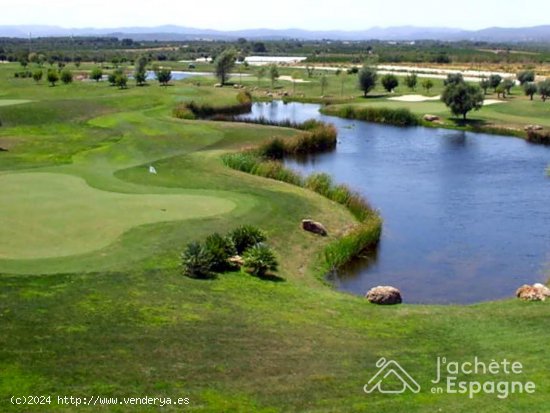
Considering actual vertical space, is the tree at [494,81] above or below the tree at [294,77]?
above

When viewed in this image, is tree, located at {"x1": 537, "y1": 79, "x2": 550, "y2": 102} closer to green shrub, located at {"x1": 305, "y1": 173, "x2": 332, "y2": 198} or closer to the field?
green shrub, located at {"x1": 305, "y1": 173, "x2": 332, "y2": 198}

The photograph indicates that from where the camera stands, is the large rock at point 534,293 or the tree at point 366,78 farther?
the tree at point 366,78

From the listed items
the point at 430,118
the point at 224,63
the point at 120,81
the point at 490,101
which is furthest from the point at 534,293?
the point at 224,63

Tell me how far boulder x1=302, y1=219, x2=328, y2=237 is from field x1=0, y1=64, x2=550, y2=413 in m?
0.53

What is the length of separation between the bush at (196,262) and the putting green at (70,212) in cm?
362

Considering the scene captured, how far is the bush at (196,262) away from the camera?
2432 centimetres

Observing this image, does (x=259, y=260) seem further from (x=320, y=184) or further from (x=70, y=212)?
(x=320, y=184)

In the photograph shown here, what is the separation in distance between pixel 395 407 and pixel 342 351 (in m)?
3.39

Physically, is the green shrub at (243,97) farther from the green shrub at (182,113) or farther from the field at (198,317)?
the field at (198,317)

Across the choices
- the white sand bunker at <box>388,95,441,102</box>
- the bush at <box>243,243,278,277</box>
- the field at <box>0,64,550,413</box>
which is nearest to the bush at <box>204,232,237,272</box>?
the bush at <box>243,243,278,277</box>

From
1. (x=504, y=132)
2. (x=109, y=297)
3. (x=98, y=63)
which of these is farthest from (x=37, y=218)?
(x=98, y=63)

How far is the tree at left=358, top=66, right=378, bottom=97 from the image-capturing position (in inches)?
3861

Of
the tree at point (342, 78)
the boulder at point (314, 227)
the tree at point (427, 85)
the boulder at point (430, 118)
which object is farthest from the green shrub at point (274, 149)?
the tree at point (427, 85)

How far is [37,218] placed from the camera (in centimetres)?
2920
